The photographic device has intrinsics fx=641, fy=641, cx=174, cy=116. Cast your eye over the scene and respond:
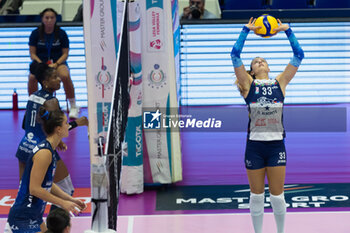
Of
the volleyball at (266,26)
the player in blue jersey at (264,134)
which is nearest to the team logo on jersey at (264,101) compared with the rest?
the player in blue jersey at (264,134)

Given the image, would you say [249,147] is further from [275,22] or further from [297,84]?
[297,84]

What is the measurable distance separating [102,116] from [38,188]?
318 cm

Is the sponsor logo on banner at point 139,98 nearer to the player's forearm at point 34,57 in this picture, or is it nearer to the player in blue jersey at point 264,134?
the player in blue jersey at point 264,134

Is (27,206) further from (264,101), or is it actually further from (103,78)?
(103,78)

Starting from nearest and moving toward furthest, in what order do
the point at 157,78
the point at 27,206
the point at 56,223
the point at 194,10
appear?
1. the point at 56,223
2. the point at 27,206
3. the point at 157,78
4. the point at 194,10

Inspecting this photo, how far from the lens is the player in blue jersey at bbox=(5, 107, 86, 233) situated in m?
4.72

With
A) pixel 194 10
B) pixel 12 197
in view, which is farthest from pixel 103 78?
pixel 194 10

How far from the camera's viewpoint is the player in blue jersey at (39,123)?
248 inches

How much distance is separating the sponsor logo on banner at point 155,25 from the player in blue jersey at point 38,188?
10.1 ft

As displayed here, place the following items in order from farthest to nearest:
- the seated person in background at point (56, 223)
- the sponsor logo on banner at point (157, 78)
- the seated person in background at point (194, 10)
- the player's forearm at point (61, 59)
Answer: the seated person in background at point (194, 10), the player's forearm at point (61, 59), the sponsor logo on banner at point (157, 78), the seated person in background at point (56, 223)

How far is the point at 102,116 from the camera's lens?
7.84 meters

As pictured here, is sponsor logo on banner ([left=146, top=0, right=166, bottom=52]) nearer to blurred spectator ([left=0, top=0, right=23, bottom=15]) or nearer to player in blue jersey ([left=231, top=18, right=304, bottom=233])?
player in blue jersey ([left=231, top=18, right=304, bottom=233])

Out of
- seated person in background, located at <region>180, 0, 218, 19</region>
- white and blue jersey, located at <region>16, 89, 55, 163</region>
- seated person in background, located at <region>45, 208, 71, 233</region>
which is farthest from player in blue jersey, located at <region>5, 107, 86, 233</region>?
seated person in background, located at <region>180, 0, 218, 19</region>

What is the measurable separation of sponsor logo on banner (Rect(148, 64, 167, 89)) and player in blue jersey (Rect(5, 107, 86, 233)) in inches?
119
